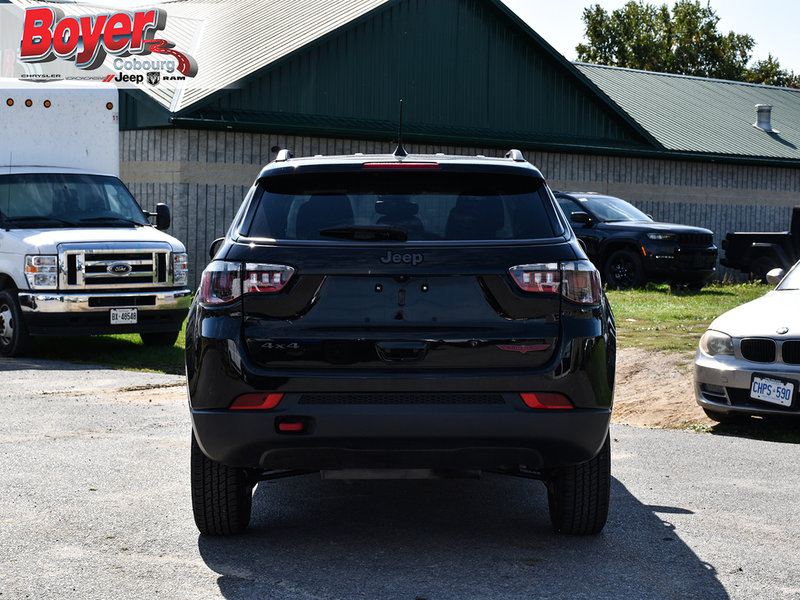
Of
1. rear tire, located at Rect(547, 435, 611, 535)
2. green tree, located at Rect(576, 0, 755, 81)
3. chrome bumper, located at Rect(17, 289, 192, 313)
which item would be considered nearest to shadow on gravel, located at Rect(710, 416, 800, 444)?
rear tire, located at Rect(547, 435, 611, 535)

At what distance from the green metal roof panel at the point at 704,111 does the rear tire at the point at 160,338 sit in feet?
61.0

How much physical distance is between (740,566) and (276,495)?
274 cm

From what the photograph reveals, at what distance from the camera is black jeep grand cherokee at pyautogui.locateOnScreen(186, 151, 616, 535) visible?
4945 millimetres

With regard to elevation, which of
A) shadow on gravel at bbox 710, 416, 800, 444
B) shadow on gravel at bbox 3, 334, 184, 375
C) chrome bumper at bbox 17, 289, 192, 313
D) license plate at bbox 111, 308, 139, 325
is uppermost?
chrome bumper at bbox 17, 289, 192, 313

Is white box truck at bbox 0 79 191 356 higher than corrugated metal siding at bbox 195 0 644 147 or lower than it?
lower

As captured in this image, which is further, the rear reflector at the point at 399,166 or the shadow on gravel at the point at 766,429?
the shadow on gravel at the point at 766,429

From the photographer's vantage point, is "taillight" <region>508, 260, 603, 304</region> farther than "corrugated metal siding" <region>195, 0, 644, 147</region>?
No

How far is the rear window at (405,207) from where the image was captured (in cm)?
519

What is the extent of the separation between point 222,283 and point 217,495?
1.12 metres

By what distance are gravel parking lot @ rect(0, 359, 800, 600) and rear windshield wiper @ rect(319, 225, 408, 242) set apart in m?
1.48

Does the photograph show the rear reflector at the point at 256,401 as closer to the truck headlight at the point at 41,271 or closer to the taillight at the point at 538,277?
the taillight at the point at 538,277

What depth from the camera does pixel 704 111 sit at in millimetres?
35375

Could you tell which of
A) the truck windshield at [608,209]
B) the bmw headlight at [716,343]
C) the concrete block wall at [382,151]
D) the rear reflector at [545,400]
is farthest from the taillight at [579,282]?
the concrete block wall at [382,151]

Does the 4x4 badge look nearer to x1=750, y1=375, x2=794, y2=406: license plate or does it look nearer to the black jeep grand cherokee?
the black jeep grand cherokee
